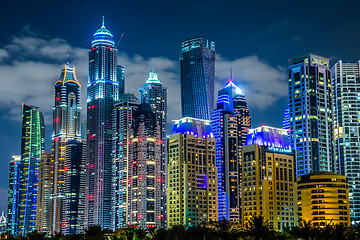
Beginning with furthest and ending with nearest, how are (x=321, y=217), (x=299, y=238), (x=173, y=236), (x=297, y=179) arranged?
(x=297, y=179) → (x=321, y=217) → (x=299, y=238) → (x=173, y=236)

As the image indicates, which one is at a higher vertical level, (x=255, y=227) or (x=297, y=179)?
(x=297, y=179)

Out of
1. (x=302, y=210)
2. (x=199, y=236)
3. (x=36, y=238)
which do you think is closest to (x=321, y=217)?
(x=302, y=210)

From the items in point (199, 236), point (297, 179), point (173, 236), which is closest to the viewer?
point (173, 236)

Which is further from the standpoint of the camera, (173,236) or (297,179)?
(297,179)

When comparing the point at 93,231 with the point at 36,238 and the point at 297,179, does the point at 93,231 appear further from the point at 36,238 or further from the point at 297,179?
the point at 297,179

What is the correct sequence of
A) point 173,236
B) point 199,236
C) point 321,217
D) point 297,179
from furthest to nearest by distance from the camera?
point 297,179, point 321,217, point 199,236, point 173,236

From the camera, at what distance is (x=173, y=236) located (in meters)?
92.4

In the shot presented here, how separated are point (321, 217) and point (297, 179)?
62.3 feet

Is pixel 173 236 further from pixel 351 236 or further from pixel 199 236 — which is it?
pixel 351 236

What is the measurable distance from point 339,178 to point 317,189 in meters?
7.85

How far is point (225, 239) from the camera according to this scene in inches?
3979

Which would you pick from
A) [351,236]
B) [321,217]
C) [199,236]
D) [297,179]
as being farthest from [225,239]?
[297,179]

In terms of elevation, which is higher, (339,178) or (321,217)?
(339,178)

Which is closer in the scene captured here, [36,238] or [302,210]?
[36,238]
